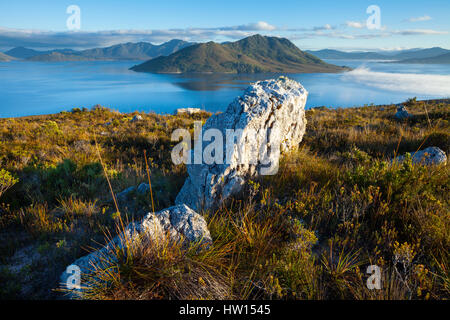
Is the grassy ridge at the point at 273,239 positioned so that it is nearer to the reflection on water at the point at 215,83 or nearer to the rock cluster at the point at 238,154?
the rock cluster at the point at 238,154

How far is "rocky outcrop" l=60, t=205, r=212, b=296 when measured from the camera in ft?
7.76

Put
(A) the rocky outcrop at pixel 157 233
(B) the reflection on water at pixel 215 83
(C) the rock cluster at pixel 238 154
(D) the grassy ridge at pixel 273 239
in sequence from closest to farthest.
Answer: (D) the grassy ridge at pixel 273 239 < (A) the rocky outcrop at pixel 157 233 < (C) the rock cluster at pixel 238 154 < (B) the reflection on water at pixel 215 83

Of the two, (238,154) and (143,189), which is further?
(143,189)

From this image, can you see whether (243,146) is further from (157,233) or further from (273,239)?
(157,233)

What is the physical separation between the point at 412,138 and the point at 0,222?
34.1 ft

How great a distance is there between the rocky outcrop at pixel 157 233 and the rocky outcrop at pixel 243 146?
2.78 feet

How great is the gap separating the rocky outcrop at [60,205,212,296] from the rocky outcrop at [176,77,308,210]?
33.4 inches

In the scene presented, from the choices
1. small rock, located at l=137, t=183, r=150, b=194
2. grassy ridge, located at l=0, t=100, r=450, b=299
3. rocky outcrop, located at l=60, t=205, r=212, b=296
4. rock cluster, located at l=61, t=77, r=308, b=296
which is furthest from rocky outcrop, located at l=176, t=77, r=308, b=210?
rocky outcrop, located at l=60, t=205, r=212, b=296

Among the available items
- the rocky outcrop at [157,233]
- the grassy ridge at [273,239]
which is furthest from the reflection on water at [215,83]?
the rocky outcrop at [157,233]

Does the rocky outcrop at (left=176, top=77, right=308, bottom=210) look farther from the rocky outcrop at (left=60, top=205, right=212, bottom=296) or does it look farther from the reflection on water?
the reflection on water

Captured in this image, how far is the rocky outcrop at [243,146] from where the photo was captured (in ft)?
13.0

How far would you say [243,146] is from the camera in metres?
4.17

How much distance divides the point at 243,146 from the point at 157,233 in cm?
230

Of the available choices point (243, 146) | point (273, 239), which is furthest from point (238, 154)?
point (273, 239)
